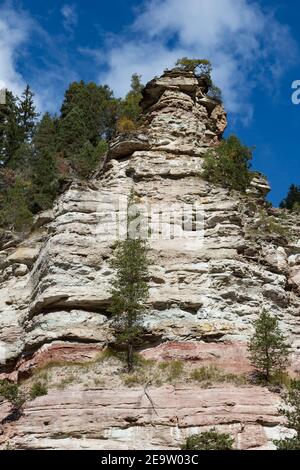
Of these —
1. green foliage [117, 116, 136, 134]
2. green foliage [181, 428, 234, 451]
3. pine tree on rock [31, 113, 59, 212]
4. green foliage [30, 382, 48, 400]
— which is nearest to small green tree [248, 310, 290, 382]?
green foliage [181, 428, 234, 451]

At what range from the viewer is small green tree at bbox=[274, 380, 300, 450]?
17953 mm

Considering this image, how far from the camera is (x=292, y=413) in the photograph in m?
19.7

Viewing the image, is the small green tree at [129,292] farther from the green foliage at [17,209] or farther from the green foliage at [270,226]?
the green foliage at [17,209]

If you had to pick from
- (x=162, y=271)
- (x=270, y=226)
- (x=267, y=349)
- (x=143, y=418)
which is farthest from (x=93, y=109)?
(x=143, y=418)

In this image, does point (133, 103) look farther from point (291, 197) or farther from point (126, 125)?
point (291, 197)

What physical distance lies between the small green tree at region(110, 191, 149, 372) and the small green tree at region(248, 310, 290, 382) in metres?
4.24

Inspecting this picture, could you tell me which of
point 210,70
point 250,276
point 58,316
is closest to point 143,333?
point 58,316

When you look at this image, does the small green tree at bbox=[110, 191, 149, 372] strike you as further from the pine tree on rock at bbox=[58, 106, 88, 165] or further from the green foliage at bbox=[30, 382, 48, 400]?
the pine tree on rock at bbox=[58, 106, 88, 165]

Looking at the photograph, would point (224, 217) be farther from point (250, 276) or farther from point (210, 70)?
point (210, 70)

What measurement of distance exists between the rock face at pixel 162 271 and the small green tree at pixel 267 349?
0.57 m

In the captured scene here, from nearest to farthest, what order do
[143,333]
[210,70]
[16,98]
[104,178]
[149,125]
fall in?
[143,333] < [104,178] < [149,125] < [210,70] < [16,98]

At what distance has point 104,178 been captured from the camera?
1374 inches

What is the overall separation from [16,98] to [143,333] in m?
41.9
